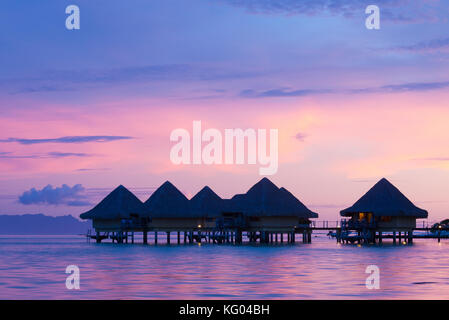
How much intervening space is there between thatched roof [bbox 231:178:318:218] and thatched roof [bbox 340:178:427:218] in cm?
494

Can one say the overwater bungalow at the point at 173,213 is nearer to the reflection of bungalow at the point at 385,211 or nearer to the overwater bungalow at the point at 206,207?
the overwater bungalow at the point at 206,207

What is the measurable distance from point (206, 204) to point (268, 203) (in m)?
9.99

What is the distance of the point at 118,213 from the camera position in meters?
76.0

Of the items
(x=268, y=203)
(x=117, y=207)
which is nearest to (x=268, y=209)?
(x=268, y=203)

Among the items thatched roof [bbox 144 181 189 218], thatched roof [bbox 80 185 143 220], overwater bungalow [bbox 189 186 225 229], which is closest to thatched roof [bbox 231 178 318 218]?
overwater bungalow [bbox 189 186 225 229]

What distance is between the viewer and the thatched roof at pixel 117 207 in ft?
250

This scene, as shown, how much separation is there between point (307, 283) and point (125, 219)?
4839cm

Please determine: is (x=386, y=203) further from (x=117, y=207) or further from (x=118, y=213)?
(x=117, y=207)

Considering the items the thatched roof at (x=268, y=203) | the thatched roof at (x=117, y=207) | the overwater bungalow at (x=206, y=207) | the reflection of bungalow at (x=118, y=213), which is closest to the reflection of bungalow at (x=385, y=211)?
the thatched roof at (x=268, y=203)
